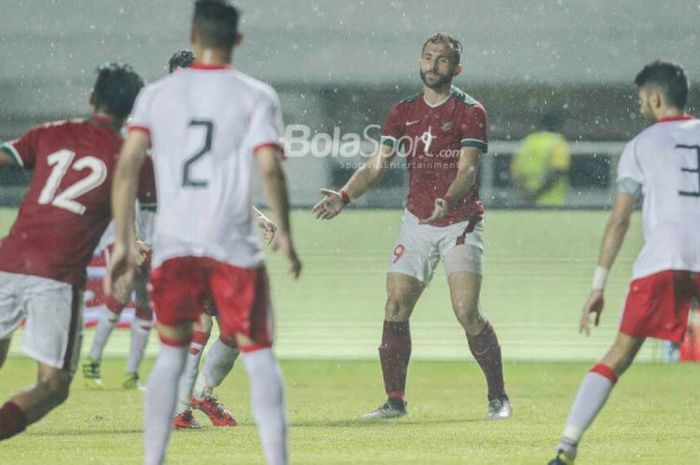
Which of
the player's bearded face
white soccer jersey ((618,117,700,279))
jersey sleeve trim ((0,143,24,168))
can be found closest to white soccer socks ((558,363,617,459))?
white soccer jersey ((618,117,700,279))

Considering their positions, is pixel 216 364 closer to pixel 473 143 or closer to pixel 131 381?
pixel 473 143

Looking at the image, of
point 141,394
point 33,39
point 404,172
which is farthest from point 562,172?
point 141,394

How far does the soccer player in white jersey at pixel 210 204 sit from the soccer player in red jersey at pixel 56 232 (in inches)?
30.5

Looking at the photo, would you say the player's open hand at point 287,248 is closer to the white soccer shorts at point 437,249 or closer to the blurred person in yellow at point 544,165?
the white soccer shorts at point 437,249

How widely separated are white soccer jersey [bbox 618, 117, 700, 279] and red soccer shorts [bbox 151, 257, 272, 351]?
63.5 inches

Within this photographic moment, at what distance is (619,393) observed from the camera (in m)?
11.4

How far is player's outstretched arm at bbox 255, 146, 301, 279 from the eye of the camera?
5.44 meters

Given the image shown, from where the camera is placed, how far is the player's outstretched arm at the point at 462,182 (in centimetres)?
898

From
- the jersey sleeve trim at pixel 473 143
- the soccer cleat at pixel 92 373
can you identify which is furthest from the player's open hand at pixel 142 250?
the soccer cleat at pixel 92 373

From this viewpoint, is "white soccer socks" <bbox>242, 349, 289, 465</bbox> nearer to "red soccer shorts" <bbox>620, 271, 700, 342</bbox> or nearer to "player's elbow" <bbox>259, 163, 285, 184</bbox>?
"player's elbow" <bbox>259, 163, 285, 184</bbox>

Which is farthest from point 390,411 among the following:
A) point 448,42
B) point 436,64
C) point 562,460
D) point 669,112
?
point 669,112

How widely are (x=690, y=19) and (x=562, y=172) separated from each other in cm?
197

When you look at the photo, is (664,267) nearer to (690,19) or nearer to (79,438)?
(79,438)

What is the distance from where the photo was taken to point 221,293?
5555 mm
